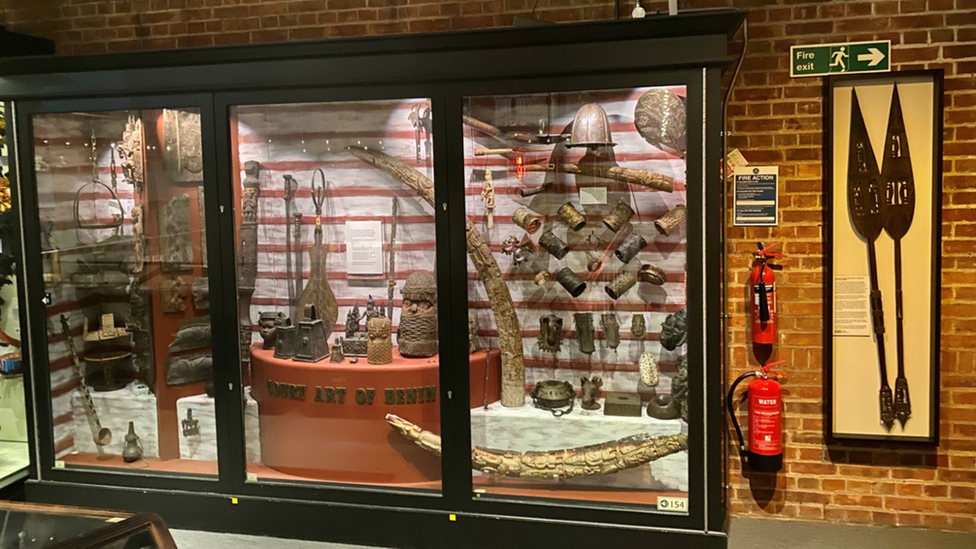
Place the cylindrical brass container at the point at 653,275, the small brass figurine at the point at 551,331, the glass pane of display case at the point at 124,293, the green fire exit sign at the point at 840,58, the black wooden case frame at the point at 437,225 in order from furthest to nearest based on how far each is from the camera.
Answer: the glass pane of display case at the point at 124,293, the small brass figurine at the point at 551,331, the green fire exit sign at the point at 840,58, the cylindrical brass container at the point at 653,275, the black wooden case frame at the point at 437,225

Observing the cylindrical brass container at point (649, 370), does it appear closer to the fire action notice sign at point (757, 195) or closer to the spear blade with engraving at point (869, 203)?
the fire action notice sign at point (757, 195)

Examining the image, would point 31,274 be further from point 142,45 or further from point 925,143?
point 925,143

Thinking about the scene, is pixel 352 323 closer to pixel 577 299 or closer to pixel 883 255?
pixel 577 299

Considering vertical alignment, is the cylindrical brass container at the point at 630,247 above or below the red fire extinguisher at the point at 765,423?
above

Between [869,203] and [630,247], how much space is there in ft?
3.87

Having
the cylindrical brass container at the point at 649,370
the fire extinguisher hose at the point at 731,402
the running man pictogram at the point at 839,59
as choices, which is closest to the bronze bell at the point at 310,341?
the cylindrical brass container at the point at 649,370

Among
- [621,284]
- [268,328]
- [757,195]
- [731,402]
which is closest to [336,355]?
[268,328]

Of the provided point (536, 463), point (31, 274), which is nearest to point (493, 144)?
point (536, 463)

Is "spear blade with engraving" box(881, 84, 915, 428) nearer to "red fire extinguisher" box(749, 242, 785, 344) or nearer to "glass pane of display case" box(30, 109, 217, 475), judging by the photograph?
"red fire extinguisher" box(749, 242, 785, 344)

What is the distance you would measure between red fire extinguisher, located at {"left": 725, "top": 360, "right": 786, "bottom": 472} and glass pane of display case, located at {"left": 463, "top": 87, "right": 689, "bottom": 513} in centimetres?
46

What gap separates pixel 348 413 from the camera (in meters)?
3.74

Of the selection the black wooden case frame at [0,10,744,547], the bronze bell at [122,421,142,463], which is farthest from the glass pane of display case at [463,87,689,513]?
the bronze bell at [122,421,142,463]

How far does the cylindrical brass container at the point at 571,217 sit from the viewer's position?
3.46 meters

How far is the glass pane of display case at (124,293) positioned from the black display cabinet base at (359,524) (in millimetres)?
181
